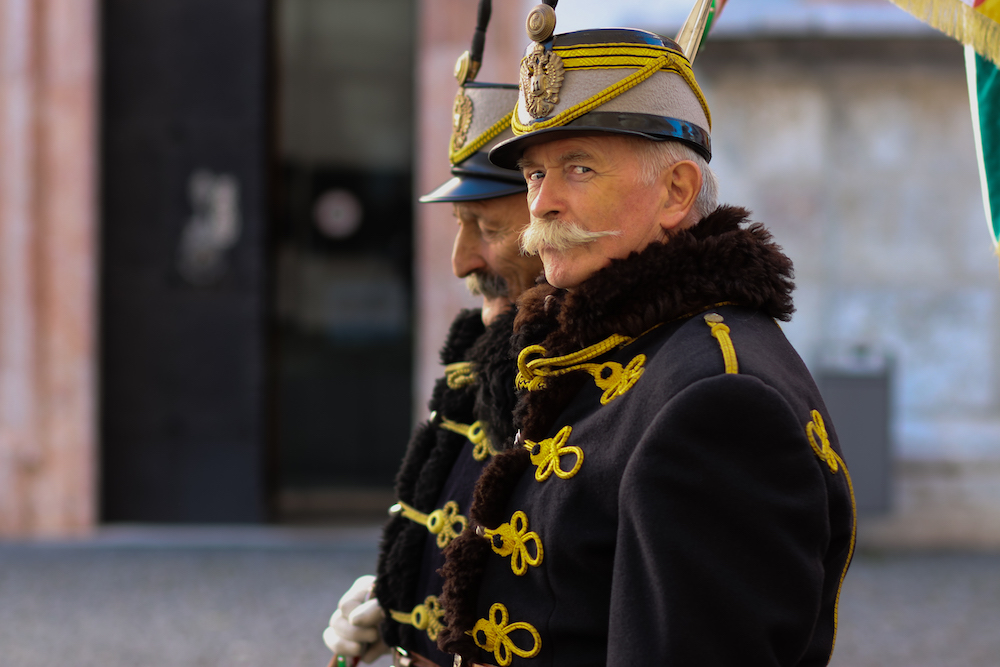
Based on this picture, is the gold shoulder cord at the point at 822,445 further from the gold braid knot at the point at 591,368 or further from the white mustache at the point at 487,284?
the white mustache at the point at 487,284

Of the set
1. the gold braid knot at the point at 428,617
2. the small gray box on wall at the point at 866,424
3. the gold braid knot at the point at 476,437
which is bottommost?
the small gray box on wall at the point at 866,424

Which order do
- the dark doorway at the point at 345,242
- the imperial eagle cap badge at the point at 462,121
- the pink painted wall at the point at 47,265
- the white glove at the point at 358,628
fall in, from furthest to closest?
the dark doorway at the point at 345,242 → the pink painted wall at the point at 47,265 → the imperial eagle cap badge at the point at 462,121 → the white glove at the point at 358,628

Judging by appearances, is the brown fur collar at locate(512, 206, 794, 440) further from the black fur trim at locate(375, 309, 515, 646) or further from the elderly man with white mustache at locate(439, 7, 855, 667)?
the black fur trim at locate(375, 309, 515, 646)

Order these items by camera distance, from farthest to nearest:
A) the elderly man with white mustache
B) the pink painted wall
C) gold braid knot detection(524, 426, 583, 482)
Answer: the pink painted wall, gold braid knot detection(524, 426, 583, 482), the elderly man with white mustache

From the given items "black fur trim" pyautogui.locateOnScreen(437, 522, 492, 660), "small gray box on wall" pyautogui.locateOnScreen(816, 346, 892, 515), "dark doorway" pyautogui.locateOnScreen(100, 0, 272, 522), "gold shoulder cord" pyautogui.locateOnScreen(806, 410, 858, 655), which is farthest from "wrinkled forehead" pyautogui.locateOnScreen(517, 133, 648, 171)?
"dark doorway" pyautogui.locateOnScreen(100, 0, 272, 522)

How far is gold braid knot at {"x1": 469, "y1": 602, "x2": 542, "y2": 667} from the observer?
61.6 inches

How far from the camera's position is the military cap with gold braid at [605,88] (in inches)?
65.2

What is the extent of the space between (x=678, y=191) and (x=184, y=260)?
18.5ft

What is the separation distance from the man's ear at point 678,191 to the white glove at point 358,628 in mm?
1196

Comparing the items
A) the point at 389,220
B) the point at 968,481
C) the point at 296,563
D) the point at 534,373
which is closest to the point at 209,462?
the point at 296,563

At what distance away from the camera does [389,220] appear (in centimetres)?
770

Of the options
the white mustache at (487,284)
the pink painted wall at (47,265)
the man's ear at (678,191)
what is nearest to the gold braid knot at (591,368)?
the man's ear at (678,191)

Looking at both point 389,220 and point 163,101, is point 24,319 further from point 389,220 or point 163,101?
point 389,220

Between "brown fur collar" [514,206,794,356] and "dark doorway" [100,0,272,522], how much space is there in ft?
17.9
